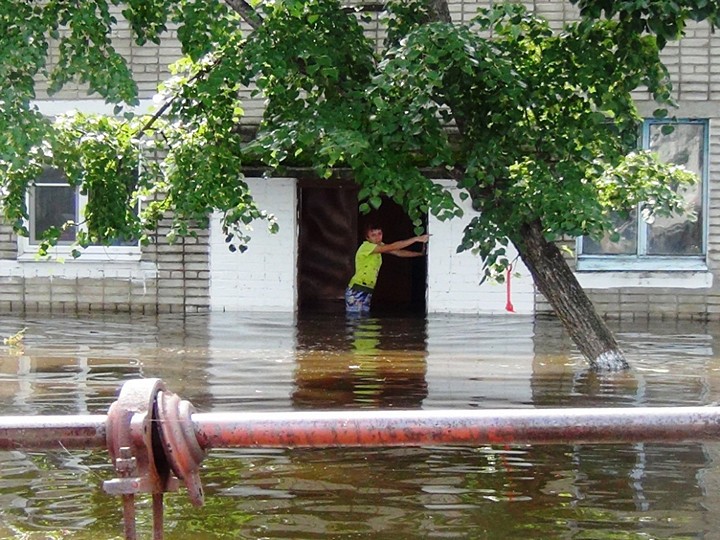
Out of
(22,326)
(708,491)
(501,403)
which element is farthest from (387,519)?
(22,326)

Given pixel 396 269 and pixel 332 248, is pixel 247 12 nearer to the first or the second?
pixel 332 248

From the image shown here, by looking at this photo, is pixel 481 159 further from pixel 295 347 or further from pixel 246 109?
pixel 246 109

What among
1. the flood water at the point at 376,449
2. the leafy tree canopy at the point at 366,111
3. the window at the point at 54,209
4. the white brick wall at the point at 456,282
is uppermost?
the leafy tree canopy at the point at 366,111

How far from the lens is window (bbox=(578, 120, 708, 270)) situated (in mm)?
15266

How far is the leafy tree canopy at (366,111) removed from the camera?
7.99m

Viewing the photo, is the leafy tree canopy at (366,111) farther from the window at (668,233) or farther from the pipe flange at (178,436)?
the window at (668,233)

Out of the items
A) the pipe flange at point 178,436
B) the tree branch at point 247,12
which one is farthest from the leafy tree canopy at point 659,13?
the pipe flange at point 178,436

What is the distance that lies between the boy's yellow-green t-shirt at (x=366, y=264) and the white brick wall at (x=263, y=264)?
866 mm

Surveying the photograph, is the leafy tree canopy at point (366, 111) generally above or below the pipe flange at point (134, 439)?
above

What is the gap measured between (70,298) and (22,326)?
6.58ft

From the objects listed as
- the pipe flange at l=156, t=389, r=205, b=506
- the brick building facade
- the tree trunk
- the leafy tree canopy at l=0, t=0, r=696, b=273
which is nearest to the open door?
the brick building facade

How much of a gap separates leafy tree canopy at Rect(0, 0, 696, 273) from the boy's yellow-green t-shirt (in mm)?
6261

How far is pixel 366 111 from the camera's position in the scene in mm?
8391

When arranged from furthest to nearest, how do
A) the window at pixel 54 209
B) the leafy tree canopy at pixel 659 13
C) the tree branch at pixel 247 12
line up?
the window at pixel 54 209 < the tree branch at pixel 247 12 < the leafy tree canopy at pixel 659 13
